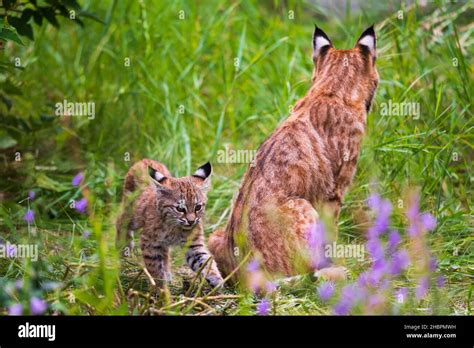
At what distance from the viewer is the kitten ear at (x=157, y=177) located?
6879 mm

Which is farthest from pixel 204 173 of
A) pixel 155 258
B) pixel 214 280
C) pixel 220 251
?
pixel 214 280

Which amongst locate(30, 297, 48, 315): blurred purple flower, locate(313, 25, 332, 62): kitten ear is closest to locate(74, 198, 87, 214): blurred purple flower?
locate(30, 297, 48, 315): blurred purple flower

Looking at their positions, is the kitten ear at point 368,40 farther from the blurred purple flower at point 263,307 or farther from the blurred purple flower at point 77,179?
the blurred purple flower at point 77,179

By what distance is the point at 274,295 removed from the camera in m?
6.00

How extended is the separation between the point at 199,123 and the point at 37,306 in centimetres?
468

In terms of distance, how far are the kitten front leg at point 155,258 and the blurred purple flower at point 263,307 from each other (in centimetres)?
96

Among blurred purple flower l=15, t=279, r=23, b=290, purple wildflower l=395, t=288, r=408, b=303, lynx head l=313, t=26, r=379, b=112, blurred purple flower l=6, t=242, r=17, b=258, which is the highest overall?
lynx head l=313, t=26, r=379, b=112

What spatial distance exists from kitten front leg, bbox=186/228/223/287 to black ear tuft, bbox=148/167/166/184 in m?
0.48

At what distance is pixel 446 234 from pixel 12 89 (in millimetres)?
3860

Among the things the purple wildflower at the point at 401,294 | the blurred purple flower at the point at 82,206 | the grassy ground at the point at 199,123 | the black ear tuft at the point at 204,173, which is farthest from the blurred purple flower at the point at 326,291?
→ the blurred purple flower at the point at 82,206

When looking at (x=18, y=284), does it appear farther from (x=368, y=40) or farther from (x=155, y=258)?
(x=368, y=40)

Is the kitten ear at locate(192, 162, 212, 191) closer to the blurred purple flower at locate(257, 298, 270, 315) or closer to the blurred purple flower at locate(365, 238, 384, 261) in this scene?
the blurred purple flower at locate(257, 298, 270, 315)

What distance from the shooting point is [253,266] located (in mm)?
6539

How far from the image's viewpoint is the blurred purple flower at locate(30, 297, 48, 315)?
552 cm
